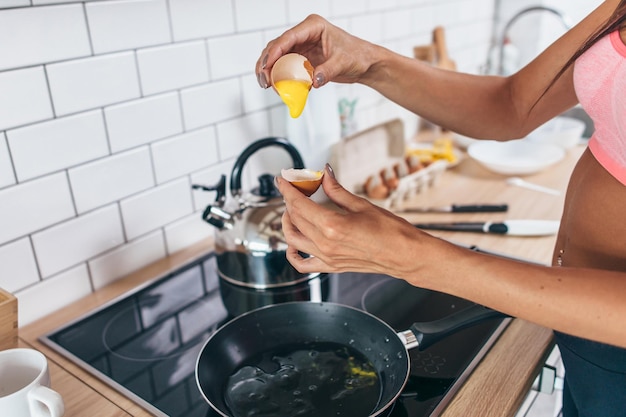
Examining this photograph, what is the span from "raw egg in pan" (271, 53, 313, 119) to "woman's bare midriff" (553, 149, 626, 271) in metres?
0.40

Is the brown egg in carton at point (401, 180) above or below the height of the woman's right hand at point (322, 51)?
below

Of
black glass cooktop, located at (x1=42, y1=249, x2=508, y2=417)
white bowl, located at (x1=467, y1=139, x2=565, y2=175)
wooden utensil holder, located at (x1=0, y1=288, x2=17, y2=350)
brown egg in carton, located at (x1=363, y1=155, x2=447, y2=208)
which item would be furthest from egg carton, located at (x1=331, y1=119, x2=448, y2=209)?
wooden utensil holder, located at (x1=0, y1=288, x2=17, y2=350)

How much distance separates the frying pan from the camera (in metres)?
0.75

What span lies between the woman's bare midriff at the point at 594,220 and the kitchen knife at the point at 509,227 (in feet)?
1.14

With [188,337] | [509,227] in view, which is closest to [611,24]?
[509,227]

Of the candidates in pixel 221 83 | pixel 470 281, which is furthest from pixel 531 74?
pixel 221 83

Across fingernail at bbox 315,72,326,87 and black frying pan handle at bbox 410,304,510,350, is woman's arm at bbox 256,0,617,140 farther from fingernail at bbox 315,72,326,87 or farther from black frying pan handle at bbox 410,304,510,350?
black frying pan handle at bbox 410,304,510,350

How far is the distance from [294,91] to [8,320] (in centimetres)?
47

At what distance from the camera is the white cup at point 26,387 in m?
0.60

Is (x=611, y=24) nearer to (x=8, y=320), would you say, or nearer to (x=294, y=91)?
(x=294, y=91)

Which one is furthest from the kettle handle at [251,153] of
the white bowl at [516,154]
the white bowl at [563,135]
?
the white bowl at [563,135]

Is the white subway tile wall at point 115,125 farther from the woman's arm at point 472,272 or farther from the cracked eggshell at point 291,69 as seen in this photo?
the woman's arm at point 472,272

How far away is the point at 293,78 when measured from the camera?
2.54ft

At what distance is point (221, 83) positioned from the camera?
1.15 metres
